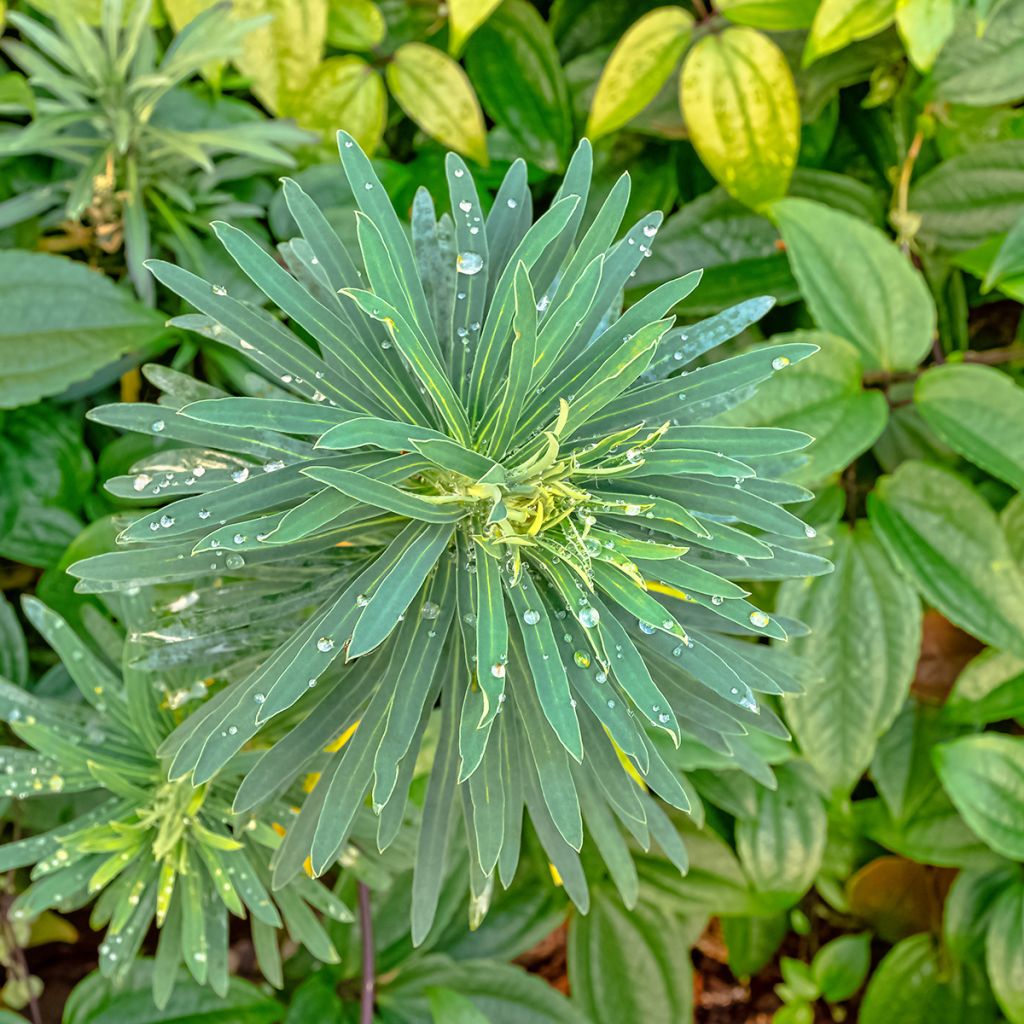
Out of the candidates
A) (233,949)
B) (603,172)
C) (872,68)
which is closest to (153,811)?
(233,949)

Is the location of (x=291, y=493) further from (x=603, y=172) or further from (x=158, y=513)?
(x=603, y=172)

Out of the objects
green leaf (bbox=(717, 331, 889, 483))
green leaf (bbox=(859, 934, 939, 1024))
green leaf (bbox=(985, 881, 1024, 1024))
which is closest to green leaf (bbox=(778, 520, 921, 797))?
green leaf (bbox=(717, 331, 889, 483))

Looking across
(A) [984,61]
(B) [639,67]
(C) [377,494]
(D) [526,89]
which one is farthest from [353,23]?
(C) [377,494]

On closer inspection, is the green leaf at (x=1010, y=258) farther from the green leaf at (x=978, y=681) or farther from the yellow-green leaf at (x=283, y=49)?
the yellow-green leaf at (x=283, y=49)

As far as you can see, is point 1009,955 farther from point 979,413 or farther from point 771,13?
point 771,13

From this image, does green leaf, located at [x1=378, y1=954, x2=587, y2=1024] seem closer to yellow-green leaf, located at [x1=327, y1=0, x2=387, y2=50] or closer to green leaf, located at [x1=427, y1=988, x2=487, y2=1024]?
green leaf, located at [x1=427, y1=988, x2=487, y2=1024]
